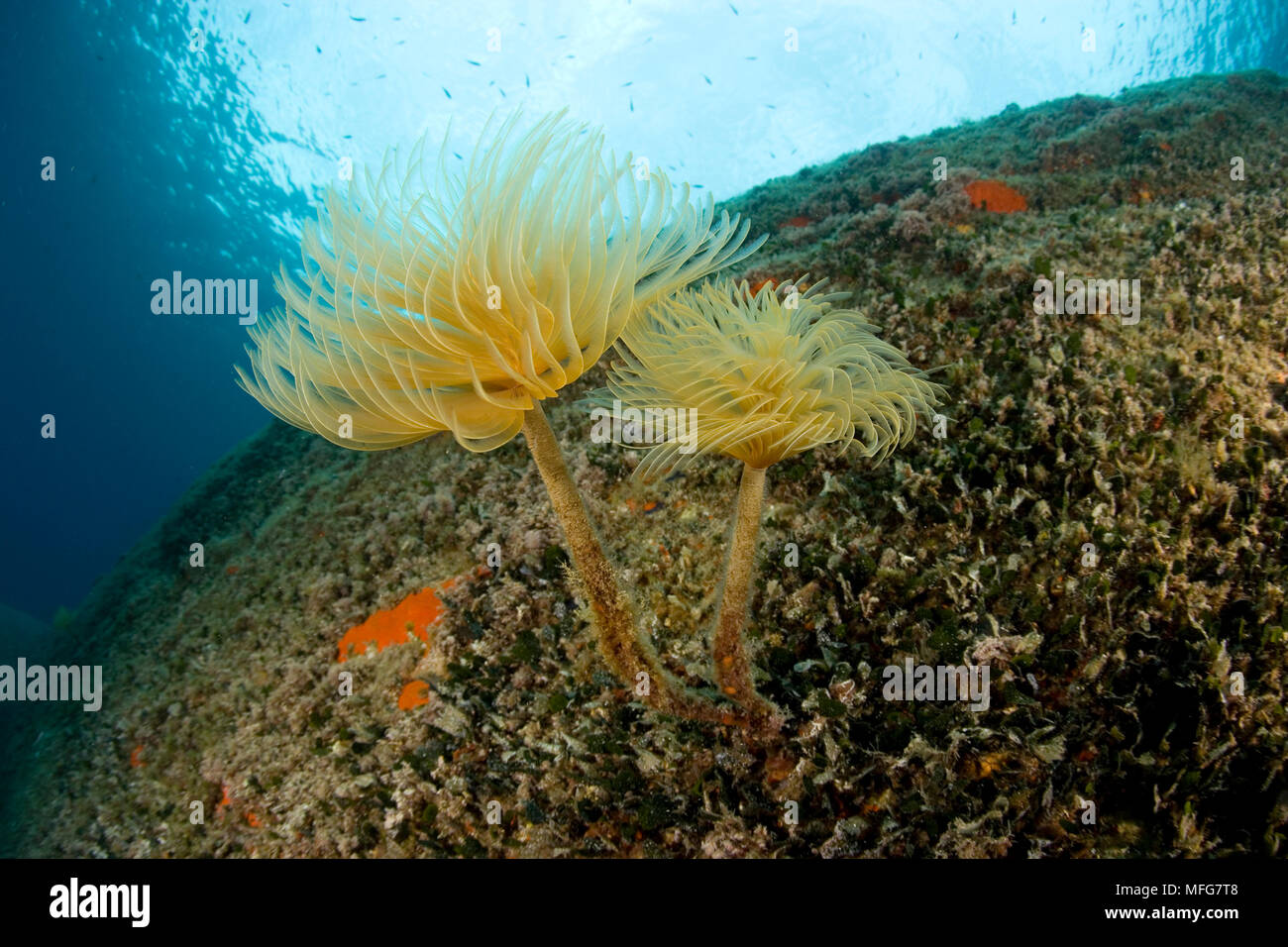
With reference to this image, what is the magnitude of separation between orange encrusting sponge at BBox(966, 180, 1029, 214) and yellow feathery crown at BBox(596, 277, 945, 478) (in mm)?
7091

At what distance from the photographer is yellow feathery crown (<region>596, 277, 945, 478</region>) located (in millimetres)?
2785

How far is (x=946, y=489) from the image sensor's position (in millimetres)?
4598

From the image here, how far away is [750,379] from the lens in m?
2.84

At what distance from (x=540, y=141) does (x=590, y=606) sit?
248 cm

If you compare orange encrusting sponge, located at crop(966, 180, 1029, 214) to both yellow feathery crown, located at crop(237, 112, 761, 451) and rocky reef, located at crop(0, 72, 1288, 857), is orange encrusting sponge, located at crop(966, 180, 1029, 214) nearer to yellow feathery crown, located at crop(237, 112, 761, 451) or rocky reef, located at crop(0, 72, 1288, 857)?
rocky reef, located at crop(0, 72, 1288, 857)

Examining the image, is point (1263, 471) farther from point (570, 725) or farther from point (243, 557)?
point (243, 557)

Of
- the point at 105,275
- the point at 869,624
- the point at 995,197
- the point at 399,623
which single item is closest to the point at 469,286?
the point at 869,624

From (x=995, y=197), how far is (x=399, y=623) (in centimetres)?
992

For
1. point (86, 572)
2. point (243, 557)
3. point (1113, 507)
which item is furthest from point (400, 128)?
point (86, 572)

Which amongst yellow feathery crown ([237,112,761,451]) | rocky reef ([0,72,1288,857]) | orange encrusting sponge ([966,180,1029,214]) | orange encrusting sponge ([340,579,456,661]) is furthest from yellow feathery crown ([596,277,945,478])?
orange encrusting sponge ([966,180,1029,214])

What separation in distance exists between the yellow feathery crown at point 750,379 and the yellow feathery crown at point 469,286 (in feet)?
1.06

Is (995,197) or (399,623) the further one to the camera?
(995,197)

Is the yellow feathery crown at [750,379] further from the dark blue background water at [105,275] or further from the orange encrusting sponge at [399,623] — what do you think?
the dark blue background water at [105,275]

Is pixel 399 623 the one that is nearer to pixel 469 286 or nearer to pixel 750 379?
pixel 469 286
